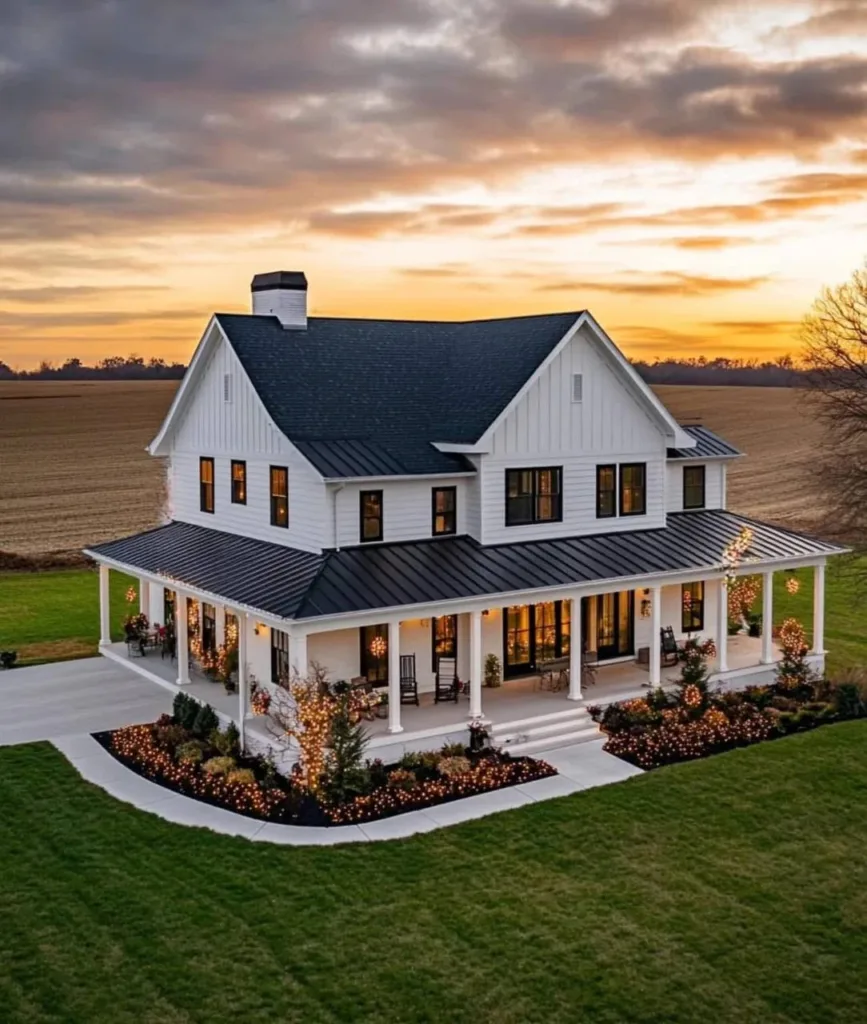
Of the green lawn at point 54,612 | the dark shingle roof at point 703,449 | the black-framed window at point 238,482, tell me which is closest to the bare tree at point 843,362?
the dark shingle roof at point 703,449

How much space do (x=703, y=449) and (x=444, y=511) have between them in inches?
334

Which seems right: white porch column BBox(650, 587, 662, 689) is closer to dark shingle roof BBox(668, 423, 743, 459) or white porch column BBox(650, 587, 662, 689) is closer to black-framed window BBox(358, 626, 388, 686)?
dark shingle roof BBox(668, 423, 743, 459)

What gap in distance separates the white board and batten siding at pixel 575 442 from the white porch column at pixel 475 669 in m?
2.74

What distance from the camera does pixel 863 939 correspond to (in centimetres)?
1277

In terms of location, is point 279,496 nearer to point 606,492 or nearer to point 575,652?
point 575,652

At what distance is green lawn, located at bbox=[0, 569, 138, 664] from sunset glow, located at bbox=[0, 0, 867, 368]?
41.7ft

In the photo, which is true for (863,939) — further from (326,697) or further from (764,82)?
(764,82)

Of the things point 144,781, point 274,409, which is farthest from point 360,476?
point 144,781

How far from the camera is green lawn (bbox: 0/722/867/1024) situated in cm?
1130

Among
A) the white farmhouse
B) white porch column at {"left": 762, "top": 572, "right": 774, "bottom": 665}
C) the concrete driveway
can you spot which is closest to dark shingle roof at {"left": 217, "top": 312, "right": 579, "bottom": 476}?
the white farmhouse

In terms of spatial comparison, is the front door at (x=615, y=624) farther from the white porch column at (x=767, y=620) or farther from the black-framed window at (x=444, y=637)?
the black-framed window at (x=444, y=637)

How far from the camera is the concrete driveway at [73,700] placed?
69.6 feet

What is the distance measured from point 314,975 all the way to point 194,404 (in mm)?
17352

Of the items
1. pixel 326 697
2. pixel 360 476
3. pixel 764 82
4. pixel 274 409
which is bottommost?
pixel 326 697
